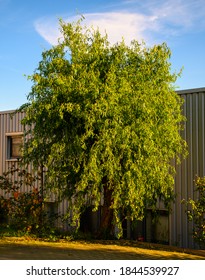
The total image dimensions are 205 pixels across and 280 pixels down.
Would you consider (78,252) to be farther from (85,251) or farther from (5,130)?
(5,130)

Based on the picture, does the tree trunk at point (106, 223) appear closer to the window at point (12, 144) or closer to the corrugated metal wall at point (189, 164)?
the corrugated metal wall at point (189, 164)

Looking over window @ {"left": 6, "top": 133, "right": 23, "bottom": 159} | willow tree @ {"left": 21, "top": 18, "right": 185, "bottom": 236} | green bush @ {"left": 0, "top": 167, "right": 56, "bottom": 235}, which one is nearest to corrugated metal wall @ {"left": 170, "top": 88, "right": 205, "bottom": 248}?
willow tree @ {"left": 21, "top": 18, "right": 185, "bottom": 236}

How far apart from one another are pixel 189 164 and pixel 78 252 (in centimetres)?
563

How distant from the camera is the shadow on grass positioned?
460 inches

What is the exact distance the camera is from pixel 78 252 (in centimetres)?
1252

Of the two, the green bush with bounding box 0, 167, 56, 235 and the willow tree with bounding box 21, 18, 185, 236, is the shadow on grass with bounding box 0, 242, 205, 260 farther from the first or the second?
the green bush with bounding box 0, 167, 56, 235

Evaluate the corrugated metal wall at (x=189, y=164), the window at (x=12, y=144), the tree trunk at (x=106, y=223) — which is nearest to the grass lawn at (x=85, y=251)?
the tree trunk at (x=106, y=223)

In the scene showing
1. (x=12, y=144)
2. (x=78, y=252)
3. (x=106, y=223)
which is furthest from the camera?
(x=12, y=144)

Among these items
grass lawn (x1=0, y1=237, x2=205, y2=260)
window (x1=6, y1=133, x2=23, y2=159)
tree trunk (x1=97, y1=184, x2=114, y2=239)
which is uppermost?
window (x1=6, y1=133, x2=23, y2=159)

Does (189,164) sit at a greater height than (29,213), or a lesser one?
greater

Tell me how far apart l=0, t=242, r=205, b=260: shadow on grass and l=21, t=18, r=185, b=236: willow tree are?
0.94 metres

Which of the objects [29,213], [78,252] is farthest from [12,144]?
[78,252]

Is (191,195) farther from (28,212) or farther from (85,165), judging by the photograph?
(28,212)

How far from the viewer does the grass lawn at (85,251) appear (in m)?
11.8
